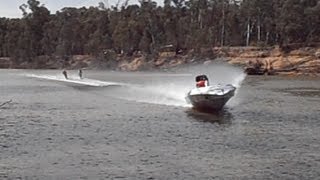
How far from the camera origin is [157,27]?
15600cm

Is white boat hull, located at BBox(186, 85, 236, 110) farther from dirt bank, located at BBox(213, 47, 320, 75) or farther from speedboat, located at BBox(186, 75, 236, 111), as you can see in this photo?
dirt bank, located at BBox(213, 47, 320, 75)

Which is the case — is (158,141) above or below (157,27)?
below

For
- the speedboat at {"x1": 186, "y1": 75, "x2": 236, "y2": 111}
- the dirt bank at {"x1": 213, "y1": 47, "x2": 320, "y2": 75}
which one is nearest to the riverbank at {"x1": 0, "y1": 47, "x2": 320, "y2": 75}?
the dirt bank at {"x1": 213, "y1": 47, "x2": 320, "y2": 75}

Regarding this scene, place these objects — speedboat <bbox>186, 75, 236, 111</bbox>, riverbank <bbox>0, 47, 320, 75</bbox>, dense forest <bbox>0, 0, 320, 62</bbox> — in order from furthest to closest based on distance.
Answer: dense forest <bbox>0, 0, 320, 62</bbox>, riverbank <bbox>0, 47, 320, 75</bbox>, speedboat <bbox>186, 75, 236, 111</bbox>

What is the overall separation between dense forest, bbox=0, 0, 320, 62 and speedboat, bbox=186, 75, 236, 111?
82.4 meters

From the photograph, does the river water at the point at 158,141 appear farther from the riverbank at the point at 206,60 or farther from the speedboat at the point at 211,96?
the riverbank at the point at 206,60

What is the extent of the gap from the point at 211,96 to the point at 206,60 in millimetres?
94570

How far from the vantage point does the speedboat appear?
3934 centimetres

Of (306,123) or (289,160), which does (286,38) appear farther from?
(289,160)

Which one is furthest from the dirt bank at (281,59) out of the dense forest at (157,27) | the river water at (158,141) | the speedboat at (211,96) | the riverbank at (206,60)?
the speedboat at (211,96)

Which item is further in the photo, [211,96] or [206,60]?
[206,60]

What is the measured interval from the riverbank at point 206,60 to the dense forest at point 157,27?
250 centimetres

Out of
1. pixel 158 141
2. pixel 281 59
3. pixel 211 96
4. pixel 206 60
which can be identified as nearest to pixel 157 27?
pixel 206 60

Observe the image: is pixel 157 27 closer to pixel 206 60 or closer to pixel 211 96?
pixel 206 60
